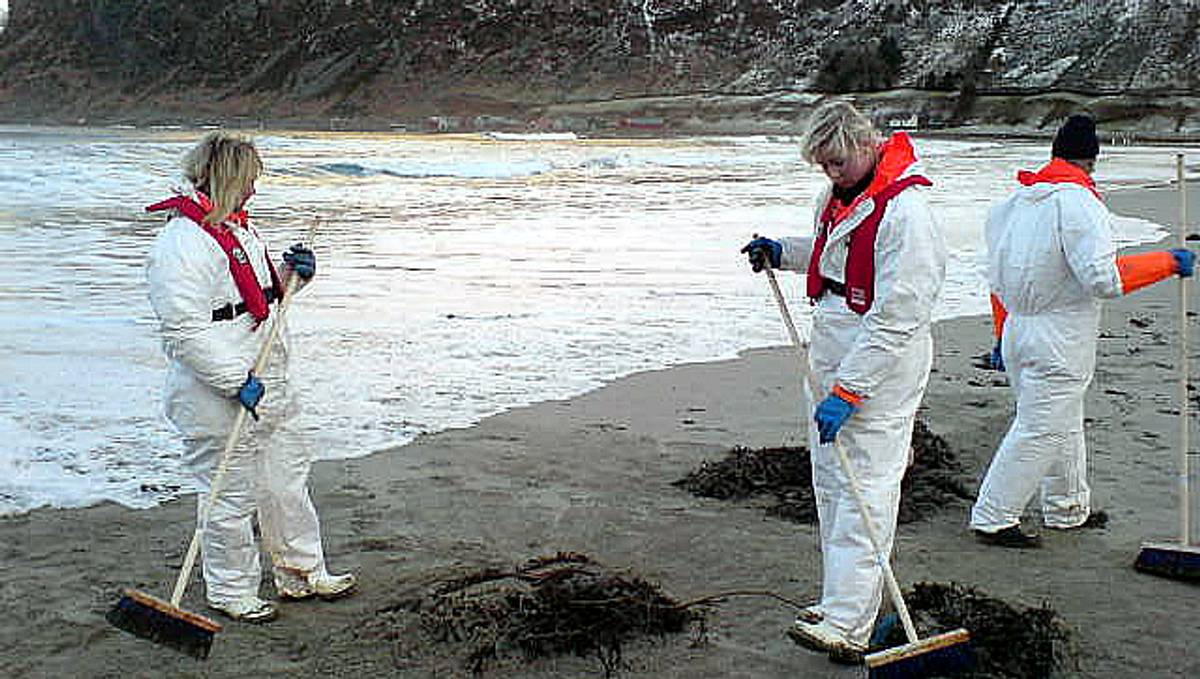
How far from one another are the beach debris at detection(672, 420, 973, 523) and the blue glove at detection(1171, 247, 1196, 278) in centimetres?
188

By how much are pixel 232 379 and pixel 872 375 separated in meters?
2.48

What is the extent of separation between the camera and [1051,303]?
636 centimetres

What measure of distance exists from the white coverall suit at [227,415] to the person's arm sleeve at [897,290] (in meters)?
2.41

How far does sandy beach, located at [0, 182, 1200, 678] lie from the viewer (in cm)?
521

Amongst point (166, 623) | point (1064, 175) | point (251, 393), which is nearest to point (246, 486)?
point (251, 393)

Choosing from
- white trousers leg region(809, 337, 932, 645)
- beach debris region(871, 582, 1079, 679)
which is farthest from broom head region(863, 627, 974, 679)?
white trousers leg region(809, 337, 932, 645)

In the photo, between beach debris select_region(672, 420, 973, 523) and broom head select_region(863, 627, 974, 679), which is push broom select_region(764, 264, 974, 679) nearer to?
broom head select_region(863, 627, 974, 679)

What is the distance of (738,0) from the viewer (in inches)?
5315

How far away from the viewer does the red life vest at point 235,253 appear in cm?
522

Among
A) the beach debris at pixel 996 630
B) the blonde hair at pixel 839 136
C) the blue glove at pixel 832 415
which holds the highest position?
the blonde hair at pixel 839 136

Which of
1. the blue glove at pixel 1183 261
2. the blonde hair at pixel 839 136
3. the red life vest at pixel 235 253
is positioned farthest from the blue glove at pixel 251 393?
the blue glove at pixel 1183 261

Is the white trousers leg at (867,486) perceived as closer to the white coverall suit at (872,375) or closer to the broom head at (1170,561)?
the white coverall suit at (872,375)

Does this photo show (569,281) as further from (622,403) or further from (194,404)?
(194,404)

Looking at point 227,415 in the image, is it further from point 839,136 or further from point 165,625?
point 839,136
